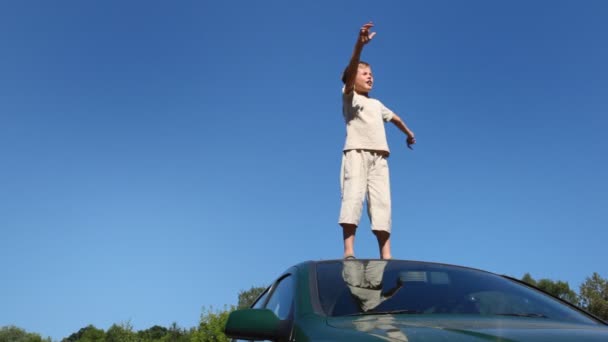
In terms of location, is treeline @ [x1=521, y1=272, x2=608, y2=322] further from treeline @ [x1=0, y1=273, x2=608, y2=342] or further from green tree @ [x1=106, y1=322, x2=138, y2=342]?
green tree @ [x1=106, y1=322, x2=138, y2=342]

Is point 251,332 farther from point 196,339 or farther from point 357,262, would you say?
point 196,339

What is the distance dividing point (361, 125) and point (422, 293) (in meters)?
3.81

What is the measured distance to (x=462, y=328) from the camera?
85.8 inches

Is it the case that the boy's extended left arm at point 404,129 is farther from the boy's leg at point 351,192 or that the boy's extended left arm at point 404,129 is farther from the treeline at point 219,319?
the treeline at point 219,319

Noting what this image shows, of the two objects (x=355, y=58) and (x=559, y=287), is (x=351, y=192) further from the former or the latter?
(x=559, y=287)

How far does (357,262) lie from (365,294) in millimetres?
542

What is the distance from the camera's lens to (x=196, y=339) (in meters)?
59.8

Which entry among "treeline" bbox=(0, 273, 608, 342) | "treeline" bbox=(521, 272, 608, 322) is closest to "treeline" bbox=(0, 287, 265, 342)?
"treeline" bbox=(0, 273, 608, 342)

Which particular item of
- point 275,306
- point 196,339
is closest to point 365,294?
point 275,306

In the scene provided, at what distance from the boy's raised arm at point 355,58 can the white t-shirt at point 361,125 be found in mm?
126

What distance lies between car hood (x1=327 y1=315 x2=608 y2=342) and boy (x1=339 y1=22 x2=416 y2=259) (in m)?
3.77

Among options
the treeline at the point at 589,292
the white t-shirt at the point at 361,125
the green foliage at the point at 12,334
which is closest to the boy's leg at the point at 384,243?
the white t-shirt at the point at 361,125

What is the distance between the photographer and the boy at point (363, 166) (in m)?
6.40

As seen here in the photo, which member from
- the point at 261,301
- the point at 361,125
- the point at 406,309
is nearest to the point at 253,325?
the point at 406,309
